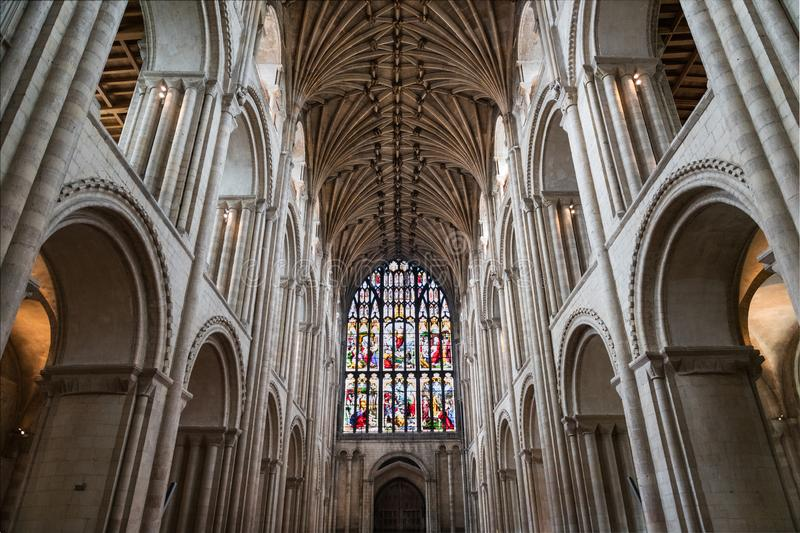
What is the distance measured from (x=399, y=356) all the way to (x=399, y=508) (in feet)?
27.1

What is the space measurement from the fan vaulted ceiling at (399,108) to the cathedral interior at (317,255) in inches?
4.8

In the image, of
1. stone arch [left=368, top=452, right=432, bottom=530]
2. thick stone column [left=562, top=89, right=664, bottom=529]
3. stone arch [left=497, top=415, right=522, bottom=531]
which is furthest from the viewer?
stone arch [left=368, top=452, right=432, bottom=530]

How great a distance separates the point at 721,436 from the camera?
8.20 metres

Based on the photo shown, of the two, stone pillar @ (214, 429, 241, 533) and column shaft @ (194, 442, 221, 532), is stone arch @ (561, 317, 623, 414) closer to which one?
stone pillar @ (214, 429, 241, 533)

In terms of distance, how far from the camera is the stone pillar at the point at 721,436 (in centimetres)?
776

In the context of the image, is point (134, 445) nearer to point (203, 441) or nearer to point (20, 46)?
point (203, 441)

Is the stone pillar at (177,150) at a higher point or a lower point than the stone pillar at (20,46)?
higher

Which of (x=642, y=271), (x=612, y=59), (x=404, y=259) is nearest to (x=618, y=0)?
(x=612, y=59)

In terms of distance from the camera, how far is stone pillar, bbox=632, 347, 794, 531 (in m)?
7.76

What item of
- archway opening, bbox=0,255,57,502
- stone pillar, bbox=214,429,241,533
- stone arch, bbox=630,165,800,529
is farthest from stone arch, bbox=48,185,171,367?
stone arch, bbox=630,165,800,529

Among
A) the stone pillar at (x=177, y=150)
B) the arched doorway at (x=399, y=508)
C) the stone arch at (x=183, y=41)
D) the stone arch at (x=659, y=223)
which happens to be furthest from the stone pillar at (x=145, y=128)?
the arched doorway at (x=399, y=508)

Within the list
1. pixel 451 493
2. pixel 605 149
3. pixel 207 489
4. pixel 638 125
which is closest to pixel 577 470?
pixel 605 149

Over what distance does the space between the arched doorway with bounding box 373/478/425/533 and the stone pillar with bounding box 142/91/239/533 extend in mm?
24001

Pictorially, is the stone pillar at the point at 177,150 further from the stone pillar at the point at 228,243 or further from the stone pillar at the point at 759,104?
the stone pillar at the point at 759,104
